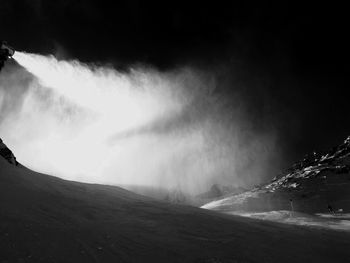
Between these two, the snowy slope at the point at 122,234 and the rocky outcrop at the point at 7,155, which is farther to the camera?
the rocky outcrop at the point at 7,155

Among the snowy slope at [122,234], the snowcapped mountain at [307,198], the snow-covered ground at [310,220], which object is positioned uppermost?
A: the snowcapped mountain at [307,198]

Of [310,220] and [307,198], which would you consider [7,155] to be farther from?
[307,198]

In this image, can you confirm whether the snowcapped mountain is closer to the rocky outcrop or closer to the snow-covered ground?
the snow-covered ground

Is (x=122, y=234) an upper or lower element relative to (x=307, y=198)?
lower

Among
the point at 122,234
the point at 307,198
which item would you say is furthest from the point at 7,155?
the point at 307,198

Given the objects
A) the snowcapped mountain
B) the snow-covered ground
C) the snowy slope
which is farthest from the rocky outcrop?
the snowcapped mountain

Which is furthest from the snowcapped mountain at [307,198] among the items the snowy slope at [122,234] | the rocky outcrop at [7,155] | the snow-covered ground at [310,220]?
the snowy slope at [122,234]

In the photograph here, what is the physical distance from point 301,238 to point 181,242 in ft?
28.5

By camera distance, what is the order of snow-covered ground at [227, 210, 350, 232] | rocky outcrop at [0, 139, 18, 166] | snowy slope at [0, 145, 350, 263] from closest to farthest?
1. snowy slope at [0, 145, 350, 263]
2. rocky outcrop at [0, 139, 18, 166]
3. snow-covered ground at [227, 210, 350, 232]

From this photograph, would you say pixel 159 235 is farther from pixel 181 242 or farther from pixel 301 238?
pixel 301 238

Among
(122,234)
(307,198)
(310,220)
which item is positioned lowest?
(122,234)

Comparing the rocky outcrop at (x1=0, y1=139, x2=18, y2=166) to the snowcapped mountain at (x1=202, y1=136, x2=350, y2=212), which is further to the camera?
the snowcapped mountain at (x1=202, y1=136, x2=350, y2=212)

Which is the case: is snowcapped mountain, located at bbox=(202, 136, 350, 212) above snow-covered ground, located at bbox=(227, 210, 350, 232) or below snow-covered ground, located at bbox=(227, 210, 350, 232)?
above

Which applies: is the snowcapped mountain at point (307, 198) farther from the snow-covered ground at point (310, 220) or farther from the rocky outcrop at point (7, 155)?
the rocky outcrop at point (7, 155)
